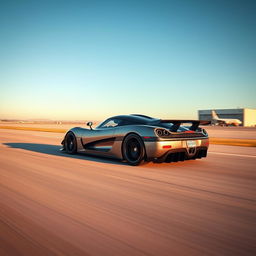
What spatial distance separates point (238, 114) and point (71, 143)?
89.2 meters

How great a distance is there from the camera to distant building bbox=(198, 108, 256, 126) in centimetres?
8612

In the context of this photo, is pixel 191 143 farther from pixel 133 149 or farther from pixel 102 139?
pixel 102 139

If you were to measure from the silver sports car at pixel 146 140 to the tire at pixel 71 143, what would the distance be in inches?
26.7

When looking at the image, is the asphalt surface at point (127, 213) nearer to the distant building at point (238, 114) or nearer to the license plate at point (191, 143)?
the license plate at point (191, 143)

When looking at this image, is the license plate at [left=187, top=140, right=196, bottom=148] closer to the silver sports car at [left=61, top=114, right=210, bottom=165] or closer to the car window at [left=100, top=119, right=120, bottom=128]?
the silver sports car at [left=61, top=114, right=210, bottom=165]

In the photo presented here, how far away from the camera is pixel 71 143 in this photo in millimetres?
7617

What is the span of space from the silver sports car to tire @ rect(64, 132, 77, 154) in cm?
68

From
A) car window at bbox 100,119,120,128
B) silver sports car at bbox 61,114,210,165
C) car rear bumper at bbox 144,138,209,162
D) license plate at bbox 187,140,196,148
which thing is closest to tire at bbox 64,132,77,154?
silver sports car at bbox 61,114,210,165

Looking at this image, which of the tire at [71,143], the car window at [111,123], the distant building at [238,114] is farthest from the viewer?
the distant building at [238,114]

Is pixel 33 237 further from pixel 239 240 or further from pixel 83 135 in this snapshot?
pixel 83 135

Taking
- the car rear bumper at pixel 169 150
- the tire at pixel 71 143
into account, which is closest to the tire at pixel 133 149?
the car rear bumper at pixel 169 150

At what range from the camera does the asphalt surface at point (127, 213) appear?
6.32 ft

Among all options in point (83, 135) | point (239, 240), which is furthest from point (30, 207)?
point (83, 135)

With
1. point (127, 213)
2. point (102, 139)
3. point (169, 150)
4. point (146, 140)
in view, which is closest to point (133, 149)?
point (146, 140)
